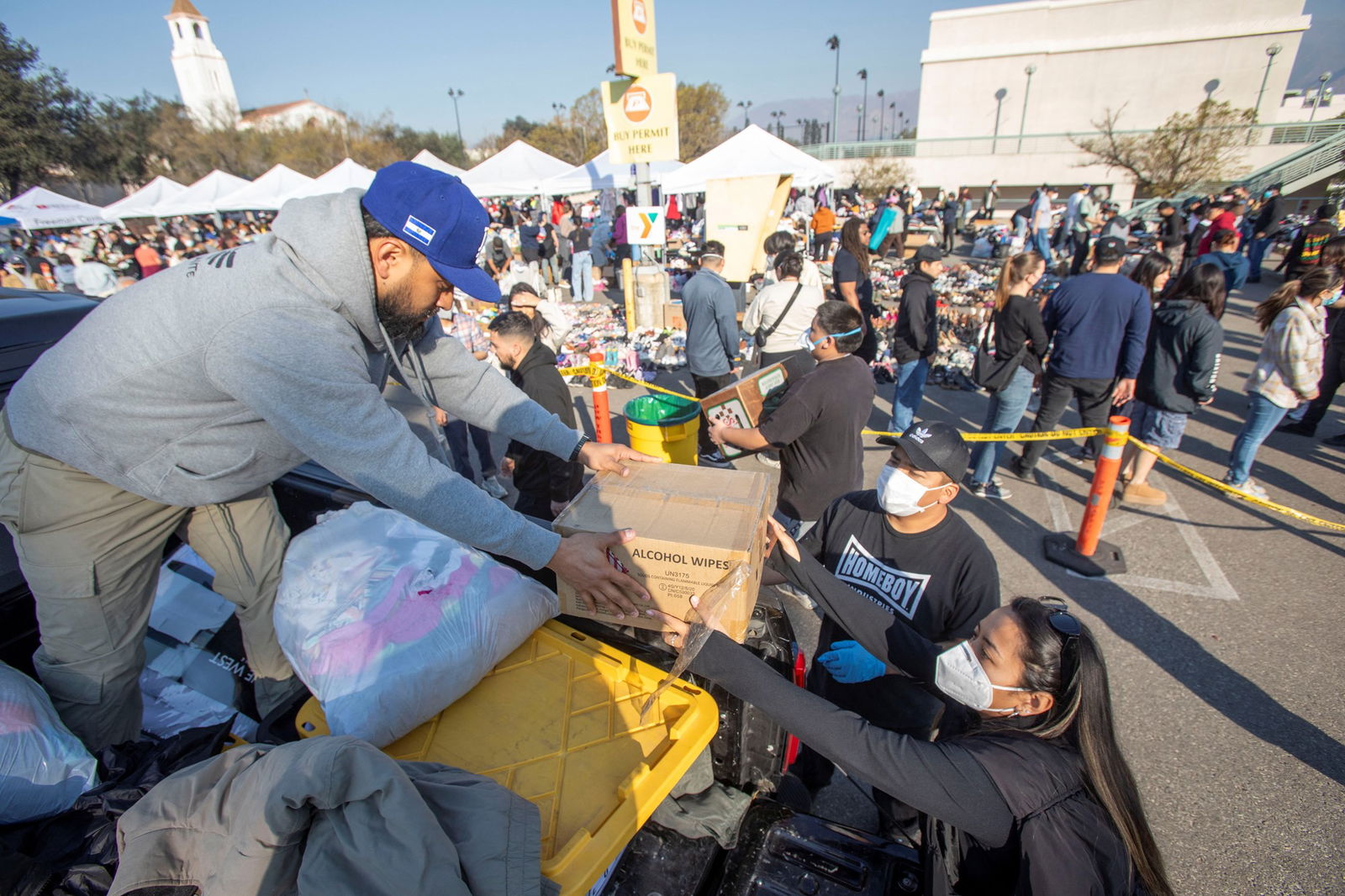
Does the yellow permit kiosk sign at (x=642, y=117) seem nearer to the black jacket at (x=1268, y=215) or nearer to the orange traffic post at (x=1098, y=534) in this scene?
the orange traffic post at (x=1098, y=534)

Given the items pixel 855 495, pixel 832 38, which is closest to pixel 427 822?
pixel 855 495

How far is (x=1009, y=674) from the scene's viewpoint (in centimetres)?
169

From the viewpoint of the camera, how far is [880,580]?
2527mm

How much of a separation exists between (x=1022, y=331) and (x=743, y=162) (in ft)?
28.4

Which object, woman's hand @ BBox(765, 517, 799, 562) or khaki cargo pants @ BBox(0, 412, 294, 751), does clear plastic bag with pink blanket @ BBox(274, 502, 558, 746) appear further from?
woman's hand @ BBox(765, 517, 799, 562)

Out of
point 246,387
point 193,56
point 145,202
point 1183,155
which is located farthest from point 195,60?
point 246,387

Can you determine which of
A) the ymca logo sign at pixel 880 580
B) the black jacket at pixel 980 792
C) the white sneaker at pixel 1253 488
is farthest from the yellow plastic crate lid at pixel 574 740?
the white sneaker at pixel 1253 488

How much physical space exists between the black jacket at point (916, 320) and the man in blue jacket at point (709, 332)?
5.19 ft

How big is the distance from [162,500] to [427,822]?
1486 mm

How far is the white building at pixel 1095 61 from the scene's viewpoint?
1593 inches

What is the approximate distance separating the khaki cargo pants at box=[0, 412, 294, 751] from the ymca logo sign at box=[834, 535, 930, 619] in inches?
90.8

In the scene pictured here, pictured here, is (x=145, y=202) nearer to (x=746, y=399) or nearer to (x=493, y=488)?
(x=493, y=488)

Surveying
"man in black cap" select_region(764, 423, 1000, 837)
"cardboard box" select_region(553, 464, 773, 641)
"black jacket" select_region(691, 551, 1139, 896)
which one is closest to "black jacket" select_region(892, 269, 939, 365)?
"man in black cap" select_region(764, 423, 1000, 837)

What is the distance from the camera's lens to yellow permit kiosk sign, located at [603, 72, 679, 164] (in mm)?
8859
